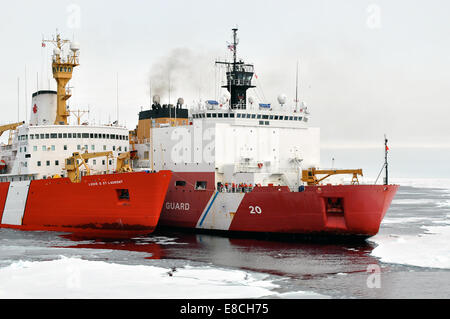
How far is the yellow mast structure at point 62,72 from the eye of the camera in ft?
113

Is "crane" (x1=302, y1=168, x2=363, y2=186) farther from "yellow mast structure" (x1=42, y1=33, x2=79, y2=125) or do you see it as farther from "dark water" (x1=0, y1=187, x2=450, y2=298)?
"yellow mast structure" (x1=42, y1=33, x2=79, y2=125)

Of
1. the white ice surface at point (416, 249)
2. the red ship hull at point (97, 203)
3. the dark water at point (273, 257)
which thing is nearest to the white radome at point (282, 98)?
the red ship hull at point (97, 203)

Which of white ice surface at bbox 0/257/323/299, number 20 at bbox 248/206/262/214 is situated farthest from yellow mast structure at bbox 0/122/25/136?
white ice surface at bbox 0/257/323/299

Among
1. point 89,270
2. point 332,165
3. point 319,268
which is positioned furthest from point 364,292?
point 332,165

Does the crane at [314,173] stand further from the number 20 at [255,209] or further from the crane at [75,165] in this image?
the crane at [75,165]

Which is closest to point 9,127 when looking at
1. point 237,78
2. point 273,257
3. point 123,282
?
point 237,78

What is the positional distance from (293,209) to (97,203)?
367 inches

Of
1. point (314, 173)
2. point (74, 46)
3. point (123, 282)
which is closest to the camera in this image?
point (123, 282)

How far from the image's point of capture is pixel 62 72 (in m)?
34.7

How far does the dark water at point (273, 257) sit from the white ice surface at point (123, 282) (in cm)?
85

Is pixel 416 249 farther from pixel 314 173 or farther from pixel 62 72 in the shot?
pixel 62 72

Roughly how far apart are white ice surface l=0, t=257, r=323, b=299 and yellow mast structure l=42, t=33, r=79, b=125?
51.8 ft

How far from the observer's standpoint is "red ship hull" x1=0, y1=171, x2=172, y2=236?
27.3 metres

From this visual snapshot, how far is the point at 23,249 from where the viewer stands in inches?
938
